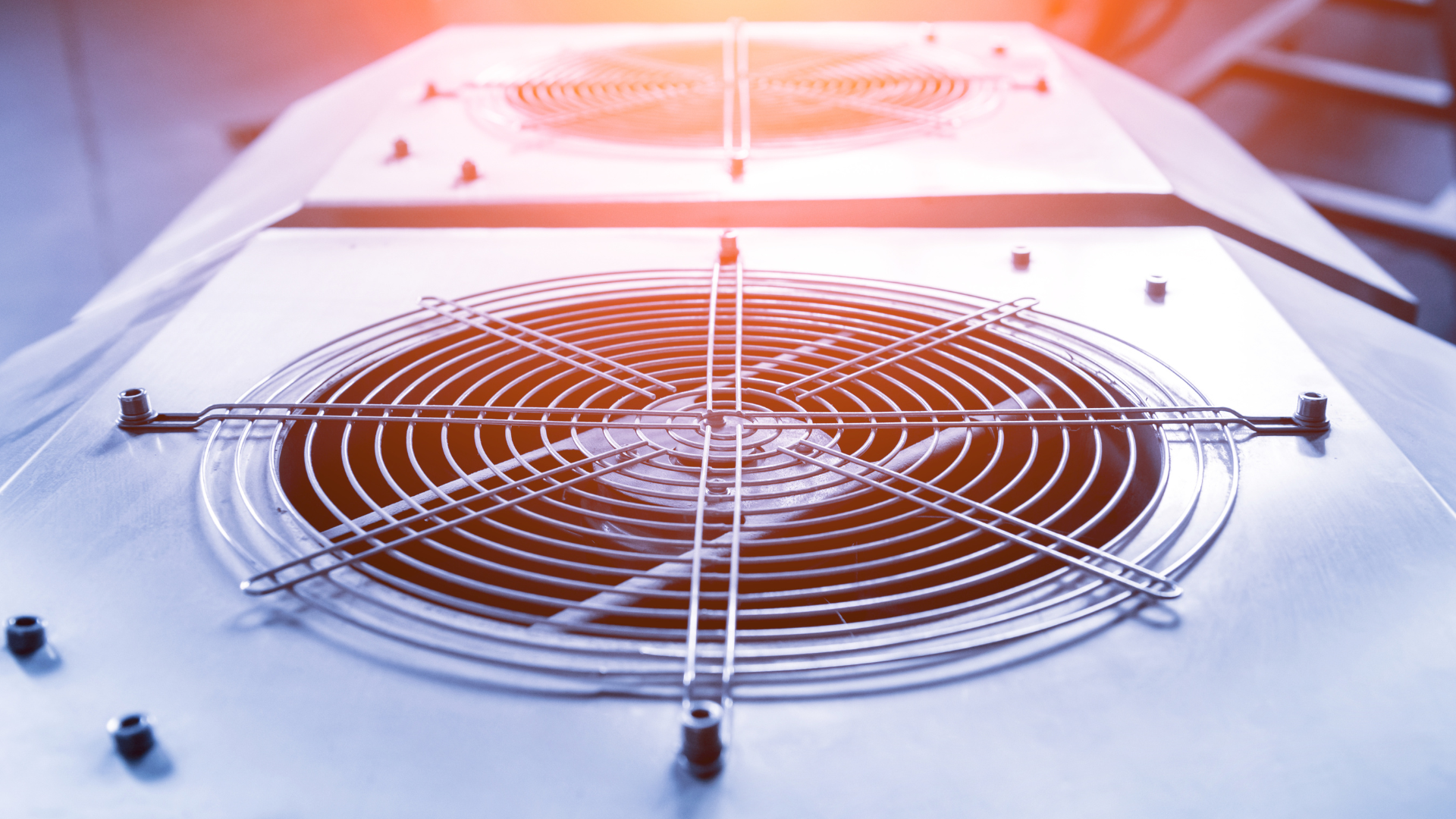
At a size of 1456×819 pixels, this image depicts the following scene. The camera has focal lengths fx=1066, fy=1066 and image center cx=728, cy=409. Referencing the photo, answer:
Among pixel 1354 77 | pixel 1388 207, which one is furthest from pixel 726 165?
pixel 1354 77

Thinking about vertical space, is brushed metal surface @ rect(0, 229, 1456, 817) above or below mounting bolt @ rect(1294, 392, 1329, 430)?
below

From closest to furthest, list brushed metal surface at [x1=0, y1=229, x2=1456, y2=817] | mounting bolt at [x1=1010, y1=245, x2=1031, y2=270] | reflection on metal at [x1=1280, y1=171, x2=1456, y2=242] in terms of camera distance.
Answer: brushed metal surface at [x1=0, y1=229, x2=1456, y2=817] → mounting bolt at [x1=1010, y1=245, x2=1031, y2=270] → reflection on metal at [x1=1280, y1=171, x2=1456, y2=242]

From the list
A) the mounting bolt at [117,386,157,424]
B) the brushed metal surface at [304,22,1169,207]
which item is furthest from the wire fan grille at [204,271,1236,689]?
the brushed metal surface at [304,22,1169,207]

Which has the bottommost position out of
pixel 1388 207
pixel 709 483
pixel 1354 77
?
pixel 709 483

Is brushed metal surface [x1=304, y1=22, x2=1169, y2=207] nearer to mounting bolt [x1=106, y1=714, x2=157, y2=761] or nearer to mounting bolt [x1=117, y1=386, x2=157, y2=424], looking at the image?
mounting bolt [x1=117, y1=386, x2=157, y2=424]

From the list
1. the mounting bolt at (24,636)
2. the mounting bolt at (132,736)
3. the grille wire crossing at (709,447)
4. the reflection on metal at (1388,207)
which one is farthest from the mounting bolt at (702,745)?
the reflection on metal at (1388,207)

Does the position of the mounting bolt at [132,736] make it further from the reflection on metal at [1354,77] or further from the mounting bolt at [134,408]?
the reflection on metal at [1354,77]

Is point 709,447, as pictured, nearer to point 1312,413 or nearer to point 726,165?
point 1312,413
